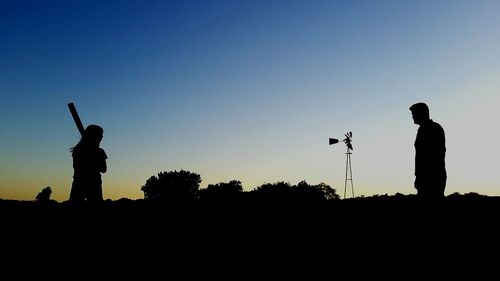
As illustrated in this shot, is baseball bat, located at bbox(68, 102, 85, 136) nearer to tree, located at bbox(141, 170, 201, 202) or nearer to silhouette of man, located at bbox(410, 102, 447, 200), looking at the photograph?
silhouette of man, located at bbox(410, 102, 447, 200)

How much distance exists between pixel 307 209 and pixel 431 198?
352 cm

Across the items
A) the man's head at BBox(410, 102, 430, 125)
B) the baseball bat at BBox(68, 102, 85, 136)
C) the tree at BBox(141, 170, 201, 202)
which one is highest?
the tree at BBox(141, 170, 201, 202)

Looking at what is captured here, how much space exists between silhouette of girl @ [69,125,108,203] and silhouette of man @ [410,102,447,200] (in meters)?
5.42

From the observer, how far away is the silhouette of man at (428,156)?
20.5 ft

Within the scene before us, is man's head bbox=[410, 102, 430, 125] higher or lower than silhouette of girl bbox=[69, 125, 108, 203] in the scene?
higher

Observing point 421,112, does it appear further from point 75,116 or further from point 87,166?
point 75,116

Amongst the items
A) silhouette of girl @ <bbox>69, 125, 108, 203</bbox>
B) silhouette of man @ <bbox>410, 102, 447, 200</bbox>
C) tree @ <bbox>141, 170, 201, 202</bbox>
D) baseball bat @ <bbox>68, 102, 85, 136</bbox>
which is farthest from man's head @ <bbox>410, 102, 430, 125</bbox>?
tree @ <bbox>141, 170, 201, 202</bbox>

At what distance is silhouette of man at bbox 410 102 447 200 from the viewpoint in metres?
6.24

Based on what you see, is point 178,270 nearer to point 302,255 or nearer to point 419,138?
point 302,255

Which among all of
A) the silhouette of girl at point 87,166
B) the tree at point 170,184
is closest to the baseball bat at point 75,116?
the silhouette of girl at point 87,166

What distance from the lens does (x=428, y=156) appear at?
636 cm

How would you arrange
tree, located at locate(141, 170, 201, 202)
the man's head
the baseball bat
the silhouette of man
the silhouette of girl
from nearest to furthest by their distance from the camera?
1. the silhouette of man
2. the man's head
3. the silhouette of girl
4. the baseball bat
5. tree, located at locate(141, 170, 201, 202)

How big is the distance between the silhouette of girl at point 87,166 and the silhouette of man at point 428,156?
5425 mm

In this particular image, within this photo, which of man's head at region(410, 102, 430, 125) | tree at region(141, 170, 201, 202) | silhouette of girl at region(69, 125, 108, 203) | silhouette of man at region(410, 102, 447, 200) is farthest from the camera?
tree at region(141, 170, 201, 202)
